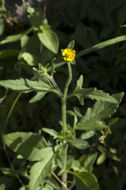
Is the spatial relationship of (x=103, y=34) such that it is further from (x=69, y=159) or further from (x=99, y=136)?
(x=69, y=159)

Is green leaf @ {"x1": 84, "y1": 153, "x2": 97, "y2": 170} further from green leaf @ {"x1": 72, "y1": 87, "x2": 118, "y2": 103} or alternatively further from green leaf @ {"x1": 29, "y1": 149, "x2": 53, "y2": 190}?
green leaf @ {"x1": 72, "y1": 87, "x2": 118, "y2": 103}

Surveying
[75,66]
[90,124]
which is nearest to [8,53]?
[75,66]

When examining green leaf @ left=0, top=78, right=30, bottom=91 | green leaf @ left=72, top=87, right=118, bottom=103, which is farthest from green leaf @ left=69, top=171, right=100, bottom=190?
green leaf @ left=0, top=78, right=30, bottom=91

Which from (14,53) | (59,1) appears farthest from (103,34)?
(14,53)

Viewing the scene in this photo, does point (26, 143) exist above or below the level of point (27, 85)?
below

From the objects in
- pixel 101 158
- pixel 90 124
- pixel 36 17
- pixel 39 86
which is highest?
pixel 36 17

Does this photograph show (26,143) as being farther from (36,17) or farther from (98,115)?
(36,17)

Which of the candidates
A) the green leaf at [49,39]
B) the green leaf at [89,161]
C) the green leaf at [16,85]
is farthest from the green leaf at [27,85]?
the green leaf at [89,161]
